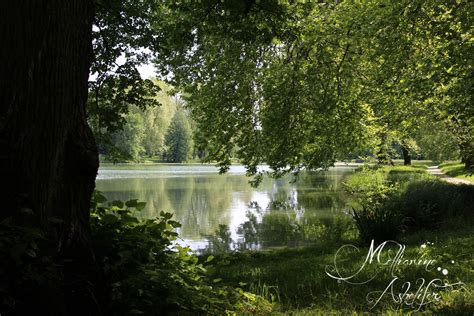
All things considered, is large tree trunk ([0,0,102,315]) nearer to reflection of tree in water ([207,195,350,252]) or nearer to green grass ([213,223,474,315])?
green grass ([213,223,474,315])

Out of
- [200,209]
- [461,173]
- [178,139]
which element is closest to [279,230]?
[200,209]

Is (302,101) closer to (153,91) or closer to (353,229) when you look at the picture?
(353,229)

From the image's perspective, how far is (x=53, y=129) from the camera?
9.52 feet

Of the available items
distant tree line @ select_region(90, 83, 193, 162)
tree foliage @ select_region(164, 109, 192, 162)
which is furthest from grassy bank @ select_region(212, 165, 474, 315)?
tree foliage @ select_region(164, 109, 192, 162)

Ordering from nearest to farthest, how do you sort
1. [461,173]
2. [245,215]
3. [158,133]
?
1. [245,215]
2. [461,173]
3. [158,133]

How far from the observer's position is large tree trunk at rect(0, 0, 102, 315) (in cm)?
277

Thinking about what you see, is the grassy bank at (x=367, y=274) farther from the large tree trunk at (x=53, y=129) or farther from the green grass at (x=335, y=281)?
the large tree trunk at (x=53, y=129)

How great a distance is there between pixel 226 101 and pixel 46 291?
922cm

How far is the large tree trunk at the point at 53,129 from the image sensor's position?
277 centimetres

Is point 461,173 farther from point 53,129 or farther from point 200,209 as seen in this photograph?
point 53,129

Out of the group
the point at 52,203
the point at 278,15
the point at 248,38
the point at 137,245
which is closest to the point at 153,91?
the point at 248,38

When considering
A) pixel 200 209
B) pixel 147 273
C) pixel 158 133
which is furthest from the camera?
pixel 158 133

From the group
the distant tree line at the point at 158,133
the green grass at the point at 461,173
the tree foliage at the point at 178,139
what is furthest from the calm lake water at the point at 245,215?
the tree foliage at the point at 178,139

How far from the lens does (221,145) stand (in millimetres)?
12070
